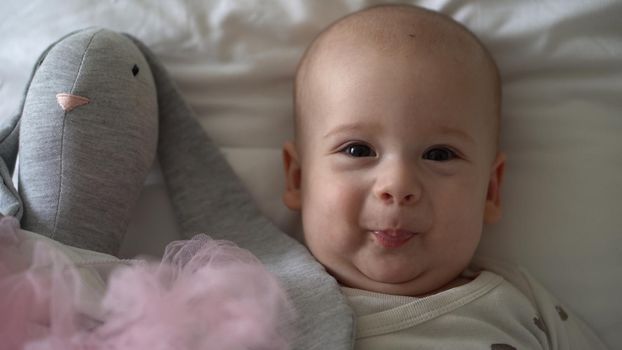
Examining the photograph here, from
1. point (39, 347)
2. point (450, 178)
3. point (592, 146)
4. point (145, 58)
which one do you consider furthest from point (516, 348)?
point (145, 58)

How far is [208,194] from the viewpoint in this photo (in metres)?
1.19

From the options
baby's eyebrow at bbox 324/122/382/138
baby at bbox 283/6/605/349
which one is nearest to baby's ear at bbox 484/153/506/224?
baby at bbox 283/6/605/349

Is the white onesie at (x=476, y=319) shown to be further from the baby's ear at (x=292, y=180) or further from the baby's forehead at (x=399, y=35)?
the baby's forehead at (x=399, y=35)

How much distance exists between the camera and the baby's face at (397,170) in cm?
101

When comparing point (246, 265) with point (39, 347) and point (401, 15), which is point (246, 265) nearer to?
point (39, 347)

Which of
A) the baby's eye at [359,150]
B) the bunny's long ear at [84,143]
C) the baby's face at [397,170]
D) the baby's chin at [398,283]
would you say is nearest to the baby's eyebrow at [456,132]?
the baby's face at [397,170]

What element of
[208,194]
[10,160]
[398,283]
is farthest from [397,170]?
[10,160]

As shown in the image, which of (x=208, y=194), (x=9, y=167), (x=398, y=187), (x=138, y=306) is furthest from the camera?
(x=208, y=194)

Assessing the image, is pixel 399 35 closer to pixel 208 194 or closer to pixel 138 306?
pixel 208 194

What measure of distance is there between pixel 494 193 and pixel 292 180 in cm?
36

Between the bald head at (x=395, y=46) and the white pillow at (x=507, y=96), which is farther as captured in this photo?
the white pillow at (x=507, y=96)

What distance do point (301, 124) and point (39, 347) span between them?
0.56 m

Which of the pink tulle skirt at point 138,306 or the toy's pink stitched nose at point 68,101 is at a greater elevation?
the toy's pink stitched nose at point 68,101

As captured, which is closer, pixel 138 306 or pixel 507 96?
pixel 138 306
